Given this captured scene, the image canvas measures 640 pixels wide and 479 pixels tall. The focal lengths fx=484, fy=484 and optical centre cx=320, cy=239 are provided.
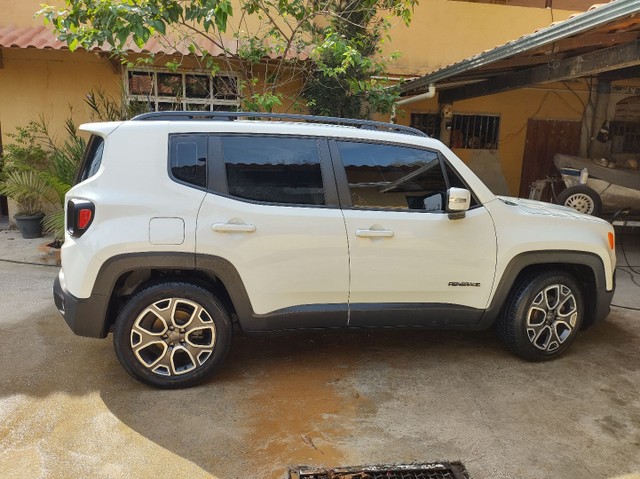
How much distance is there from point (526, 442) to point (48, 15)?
5.33 meters

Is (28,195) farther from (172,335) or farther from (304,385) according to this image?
(304,385)

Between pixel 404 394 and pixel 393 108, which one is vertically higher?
pixel 393 108

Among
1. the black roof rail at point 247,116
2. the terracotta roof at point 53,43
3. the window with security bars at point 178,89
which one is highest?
the terracotta roof at point 53,43

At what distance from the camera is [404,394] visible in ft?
11.3

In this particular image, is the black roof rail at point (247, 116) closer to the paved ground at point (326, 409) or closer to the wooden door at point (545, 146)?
the paved ground at point (326, 409)

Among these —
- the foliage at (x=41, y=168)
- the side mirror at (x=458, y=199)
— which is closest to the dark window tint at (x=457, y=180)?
the side mirror at (x=458, y=199)

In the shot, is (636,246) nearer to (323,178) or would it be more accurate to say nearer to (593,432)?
(593,432)

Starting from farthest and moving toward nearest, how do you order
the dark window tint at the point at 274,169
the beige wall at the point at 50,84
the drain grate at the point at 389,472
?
the beige wall at the point at 50,84
the dark window tint at the point at 274,169
the drain grate at the point at 389,472

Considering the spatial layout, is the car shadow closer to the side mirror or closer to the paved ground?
the paved ground

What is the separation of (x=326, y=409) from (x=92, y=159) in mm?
2375

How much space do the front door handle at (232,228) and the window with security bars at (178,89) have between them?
5585 mm

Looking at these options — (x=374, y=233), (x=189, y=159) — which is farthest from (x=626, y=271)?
(x=189, y=159)

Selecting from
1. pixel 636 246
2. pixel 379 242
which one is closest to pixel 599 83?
pixel 636 246

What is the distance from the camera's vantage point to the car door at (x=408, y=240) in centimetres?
346
